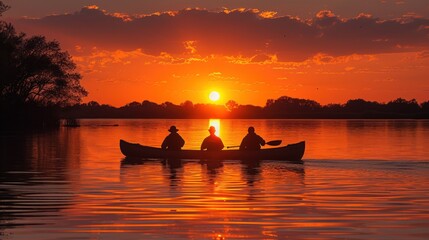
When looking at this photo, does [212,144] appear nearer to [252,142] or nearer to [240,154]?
[240,154]

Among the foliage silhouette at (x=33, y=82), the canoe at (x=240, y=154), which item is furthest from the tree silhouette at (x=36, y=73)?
the canoe at (x=240, y=154)

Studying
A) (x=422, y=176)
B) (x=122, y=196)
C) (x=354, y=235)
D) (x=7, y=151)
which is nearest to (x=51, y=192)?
(x=122, y=196)

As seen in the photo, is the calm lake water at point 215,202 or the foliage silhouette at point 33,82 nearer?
the calm lake water at point 215,202

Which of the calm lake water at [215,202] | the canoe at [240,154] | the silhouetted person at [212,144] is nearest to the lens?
the calm lake water at [215,202]

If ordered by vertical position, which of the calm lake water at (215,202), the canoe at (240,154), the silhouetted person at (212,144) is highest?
the silhouetted person at (212,144)

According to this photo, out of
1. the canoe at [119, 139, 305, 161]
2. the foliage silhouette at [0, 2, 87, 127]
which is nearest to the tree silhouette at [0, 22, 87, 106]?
the foliage silhouette at [0, 2, 87, 127]

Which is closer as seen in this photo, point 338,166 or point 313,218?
point 313,218

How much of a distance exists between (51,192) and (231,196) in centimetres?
538

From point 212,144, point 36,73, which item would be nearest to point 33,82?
point 36,73

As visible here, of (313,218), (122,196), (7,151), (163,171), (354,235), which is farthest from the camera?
(7,151)

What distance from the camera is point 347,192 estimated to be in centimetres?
1966

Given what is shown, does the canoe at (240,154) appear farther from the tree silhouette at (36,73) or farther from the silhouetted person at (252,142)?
the tree silhouette at (36,73)

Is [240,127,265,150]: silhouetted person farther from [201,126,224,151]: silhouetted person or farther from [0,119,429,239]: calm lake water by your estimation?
[0,119,429,239]: calm lake water

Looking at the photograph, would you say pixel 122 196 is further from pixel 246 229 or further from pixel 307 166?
pixel 307 166
